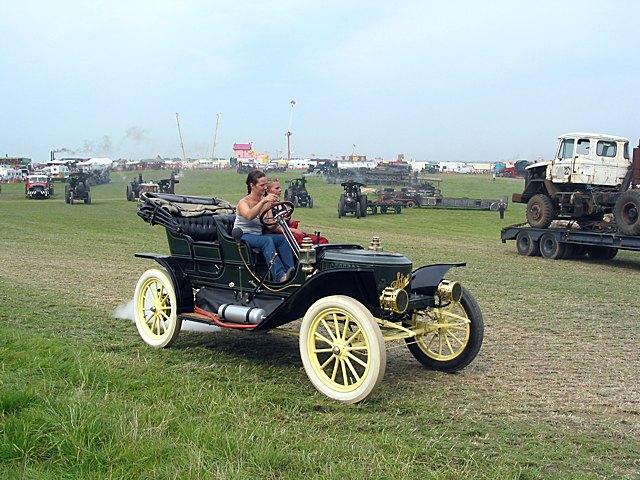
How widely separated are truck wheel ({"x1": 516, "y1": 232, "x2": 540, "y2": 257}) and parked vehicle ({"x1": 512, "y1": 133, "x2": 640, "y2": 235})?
49 cm

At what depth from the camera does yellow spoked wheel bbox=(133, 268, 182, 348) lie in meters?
6.99

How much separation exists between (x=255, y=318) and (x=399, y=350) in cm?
158

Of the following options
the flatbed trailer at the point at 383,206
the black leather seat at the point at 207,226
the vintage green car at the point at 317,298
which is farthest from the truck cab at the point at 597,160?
the flatbed trailer at the point at 383,206

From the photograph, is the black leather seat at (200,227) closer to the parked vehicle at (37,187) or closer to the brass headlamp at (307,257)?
the brass headlamp at (307,257)

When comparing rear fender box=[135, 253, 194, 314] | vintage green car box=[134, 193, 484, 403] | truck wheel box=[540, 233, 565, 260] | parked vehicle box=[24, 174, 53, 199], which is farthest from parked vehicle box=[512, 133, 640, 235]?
parked vehicle box=[24, 174, 53, 199]

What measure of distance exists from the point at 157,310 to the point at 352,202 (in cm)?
2517

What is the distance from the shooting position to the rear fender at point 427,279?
6.19m

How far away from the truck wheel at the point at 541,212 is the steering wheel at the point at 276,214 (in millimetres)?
12757

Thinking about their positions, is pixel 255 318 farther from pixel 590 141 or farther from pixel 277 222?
pixel 590 141

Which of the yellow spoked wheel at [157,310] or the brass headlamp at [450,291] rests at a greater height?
the brass headlamp at [450,291]

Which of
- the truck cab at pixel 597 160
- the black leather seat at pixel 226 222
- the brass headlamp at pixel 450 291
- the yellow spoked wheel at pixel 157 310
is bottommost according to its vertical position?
the yellow spoked wheel at pixel 157 310

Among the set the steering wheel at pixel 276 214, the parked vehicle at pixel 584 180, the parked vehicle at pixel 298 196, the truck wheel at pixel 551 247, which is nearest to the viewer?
the steering wheel at pixel 276 214

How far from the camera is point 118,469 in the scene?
392 centimetres

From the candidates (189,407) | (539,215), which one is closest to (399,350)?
(189,407)
